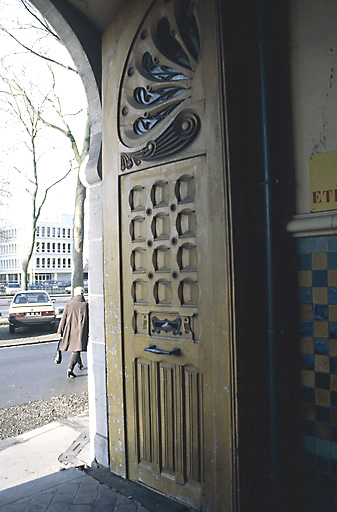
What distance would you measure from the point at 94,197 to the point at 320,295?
214 cm

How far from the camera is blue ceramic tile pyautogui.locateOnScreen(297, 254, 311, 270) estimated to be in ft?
9.23

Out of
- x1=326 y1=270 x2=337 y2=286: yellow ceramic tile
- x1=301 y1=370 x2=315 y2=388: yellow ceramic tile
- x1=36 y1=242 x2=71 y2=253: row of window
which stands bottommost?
x1=301 y1=370 x2=315 y2=388: yellow ceramic tile

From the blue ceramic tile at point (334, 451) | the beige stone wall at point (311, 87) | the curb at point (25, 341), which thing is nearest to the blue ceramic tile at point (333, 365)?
the blue ceramic tile at point (334, 451)

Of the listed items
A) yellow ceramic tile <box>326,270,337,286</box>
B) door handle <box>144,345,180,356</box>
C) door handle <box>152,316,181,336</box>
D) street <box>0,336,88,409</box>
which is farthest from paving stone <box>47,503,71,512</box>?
street <box>0,336,88,409</box>

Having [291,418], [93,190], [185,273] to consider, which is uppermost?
[93,190]

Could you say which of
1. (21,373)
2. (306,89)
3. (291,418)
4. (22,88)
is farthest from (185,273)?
(22,88)

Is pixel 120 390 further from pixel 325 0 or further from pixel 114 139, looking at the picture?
pixel 325 0

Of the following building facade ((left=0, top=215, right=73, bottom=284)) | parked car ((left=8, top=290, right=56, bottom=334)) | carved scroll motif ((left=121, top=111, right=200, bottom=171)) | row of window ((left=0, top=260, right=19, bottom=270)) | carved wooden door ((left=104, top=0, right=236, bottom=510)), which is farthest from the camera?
row of window ((left=0, top=260, right=19, bottom=270))

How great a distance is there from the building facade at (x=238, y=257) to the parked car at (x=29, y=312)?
12.7 m

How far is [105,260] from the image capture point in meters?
3.71

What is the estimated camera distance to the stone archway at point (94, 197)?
375cm

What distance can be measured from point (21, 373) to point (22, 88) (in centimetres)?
1120

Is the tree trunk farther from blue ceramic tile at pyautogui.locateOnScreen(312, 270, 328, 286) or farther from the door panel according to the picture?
blue ceramic tile at pyautogui.locateOnScreen(312, 270, 328, 286)

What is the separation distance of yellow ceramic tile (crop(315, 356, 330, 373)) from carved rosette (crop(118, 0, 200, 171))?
168cm
